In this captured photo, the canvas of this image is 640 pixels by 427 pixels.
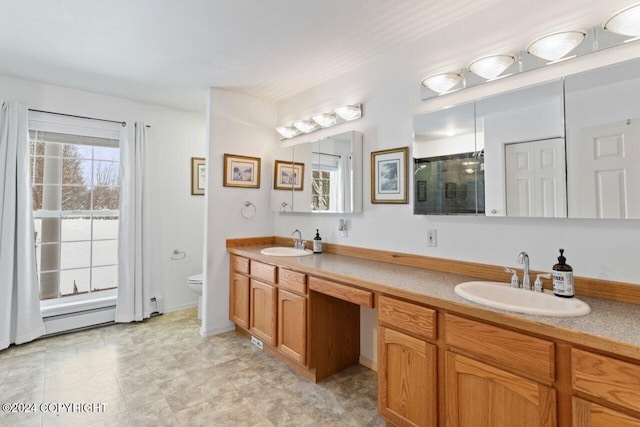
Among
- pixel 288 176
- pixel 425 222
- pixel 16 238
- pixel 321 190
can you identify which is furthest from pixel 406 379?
pixel 16 238

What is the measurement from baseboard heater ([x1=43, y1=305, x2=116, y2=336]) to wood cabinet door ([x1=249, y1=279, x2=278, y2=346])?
1.72 metres

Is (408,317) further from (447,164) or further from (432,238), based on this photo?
(447,164)

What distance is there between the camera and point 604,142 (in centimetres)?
141

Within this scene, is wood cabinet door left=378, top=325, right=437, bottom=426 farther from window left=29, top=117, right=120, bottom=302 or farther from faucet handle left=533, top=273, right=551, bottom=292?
window left=29, top=117, right=120, bottom=302

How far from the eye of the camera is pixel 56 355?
2631 mm

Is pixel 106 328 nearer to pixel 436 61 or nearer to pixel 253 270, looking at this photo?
pixel 253 270

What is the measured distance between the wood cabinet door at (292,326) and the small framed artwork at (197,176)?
216cm

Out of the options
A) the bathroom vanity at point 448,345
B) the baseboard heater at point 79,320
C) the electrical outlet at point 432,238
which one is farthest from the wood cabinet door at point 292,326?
the baseboard heater at point 79,320

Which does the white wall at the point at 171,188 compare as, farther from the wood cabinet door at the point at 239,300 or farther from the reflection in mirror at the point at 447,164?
the reflection in mirror at the point at 447,164

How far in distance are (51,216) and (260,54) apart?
2651mm

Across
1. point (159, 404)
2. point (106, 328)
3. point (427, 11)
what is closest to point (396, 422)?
point (159, 404)

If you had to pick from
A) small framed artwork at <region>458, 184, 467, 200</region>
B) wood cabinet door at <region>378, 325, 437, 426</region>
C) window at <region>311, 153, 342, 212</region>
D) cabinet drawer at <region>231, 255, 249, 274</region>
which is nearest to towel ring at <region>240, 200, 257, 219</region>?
cabinet drawer at <region>231, 255, 249, 274</region>

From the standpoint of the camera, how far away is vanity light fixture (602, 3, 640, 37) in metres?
1.34

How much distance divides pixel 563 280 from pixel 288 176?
2414 millimetres
